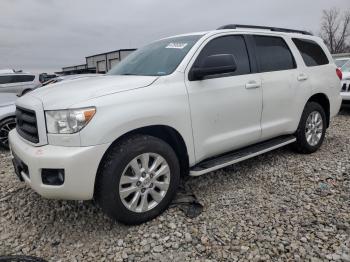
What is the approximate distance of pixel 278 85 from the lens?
3801 mm

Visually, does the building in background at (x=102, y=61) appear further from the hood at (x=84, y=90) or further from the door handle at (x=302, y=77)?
the hood at (x=84, y=90)

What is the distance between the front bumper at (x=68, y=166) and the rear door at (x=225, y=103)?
3.41ft

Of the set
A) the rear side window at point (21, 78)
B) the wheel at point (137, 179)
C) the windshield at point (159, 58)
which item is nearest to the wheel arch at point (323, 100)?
the windshield at point (159, 58)

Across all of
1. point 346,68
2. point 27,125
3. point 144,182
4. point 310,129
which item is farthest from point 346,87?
point 27,125

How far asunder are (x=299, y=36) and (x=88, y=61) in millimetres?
36943

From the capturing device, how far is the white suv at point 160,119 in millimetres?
2416

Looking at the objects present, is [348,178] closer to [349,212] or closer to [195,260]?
[349,212]

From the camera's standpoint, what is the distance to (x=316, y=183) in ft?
11.7

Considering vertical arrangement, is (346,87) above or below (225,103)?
below

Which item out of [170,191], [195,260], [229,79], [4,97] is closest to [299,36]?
[229,79]

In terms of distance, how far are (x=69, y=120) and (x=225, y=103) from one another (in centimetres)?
159

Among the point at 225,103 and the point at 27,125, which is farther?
the point at 225,103

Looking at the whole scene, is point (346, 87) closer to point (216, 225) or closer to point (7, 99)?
point (216, 225)

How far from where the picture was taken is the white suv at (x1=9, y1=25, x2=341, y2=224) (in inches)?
95.1
